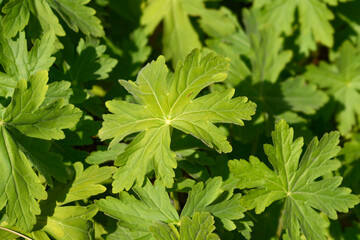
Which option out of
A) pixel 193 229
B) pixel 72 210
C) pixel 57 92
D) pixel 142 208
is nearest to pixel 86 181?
pixel 72 210

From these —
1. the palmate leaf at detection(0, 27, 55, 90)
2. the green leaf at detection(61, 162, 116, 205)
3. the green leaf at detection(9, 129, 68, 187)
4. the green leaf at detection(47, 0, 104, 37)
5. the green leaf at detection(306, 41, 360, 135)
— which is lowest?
the green leaf at detection(306, 41, 360, 135)

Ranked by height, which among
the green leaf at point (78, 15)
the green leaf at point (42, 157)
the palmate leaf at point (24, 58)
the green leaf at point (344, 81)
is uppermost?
the green leaf at point (78, 15)

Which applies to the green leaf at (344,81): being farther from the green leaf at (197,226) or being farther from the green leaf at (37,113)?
the green leaf at (37,113)

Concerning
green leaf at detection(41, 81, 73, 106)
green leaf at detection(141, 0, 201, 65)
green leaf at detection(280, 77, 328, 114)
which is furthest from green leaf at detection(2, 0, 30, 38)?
green leaf at detection(280, 77, 328, 114)

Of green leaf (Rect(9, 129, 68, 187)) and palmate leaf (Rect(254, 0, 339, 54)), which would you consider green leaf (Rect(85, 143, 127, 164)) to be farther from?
palmate leaf (Rect(254, 0, 339, 54))

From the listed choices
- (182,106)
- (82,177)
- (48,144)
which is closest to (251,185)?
(182,106)

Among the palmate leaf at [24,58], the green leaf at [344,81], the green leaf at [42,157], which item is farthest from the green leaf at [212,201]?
the green leaf at [344,81]

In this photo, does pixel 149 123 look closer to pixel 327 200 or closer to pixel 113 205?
pixel 113 205

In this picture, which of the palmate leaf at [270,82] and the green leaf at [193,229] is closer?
the green leaf at [193,229]
